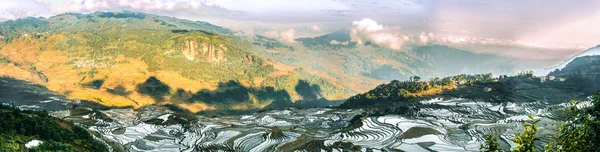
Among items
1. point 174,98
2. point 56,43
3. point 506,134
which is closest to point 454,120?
point 506,134

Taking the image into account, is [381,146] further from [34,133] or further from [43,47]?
[43,47]

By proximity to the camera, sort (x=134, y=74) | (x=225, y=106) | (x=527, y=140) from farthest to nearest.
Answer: (x=225, y=106) < (x=134, y=74) < (x=527, y=140)

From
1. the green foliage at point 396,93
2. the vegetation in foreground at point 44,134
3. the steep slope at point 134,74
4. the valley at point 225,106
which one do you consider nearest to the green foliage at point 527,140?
the valley at point 225,106

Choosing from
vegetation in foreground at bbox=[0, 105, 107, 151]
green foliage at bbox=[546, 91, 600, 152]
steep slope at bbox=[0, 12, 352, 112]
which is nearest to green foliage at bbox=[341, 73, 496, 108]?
steep slope at bbox=[0, 12, 352, 112]

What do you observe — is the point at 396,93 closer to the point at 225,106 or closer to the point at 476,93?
the point at 476,93

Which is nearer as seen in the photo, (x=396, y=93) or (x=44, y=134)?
(x=44, y=134)

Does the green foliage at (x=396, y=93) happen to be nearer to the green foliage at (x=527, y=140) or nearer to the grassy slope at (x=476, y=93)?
the grassy slope at (x=476, y=93)

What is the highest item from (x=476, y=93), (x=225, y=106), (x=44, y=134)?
(x=44, y=134)

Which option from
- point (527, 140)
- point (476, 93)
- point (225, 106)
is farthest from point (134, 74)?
point (527, 140)
